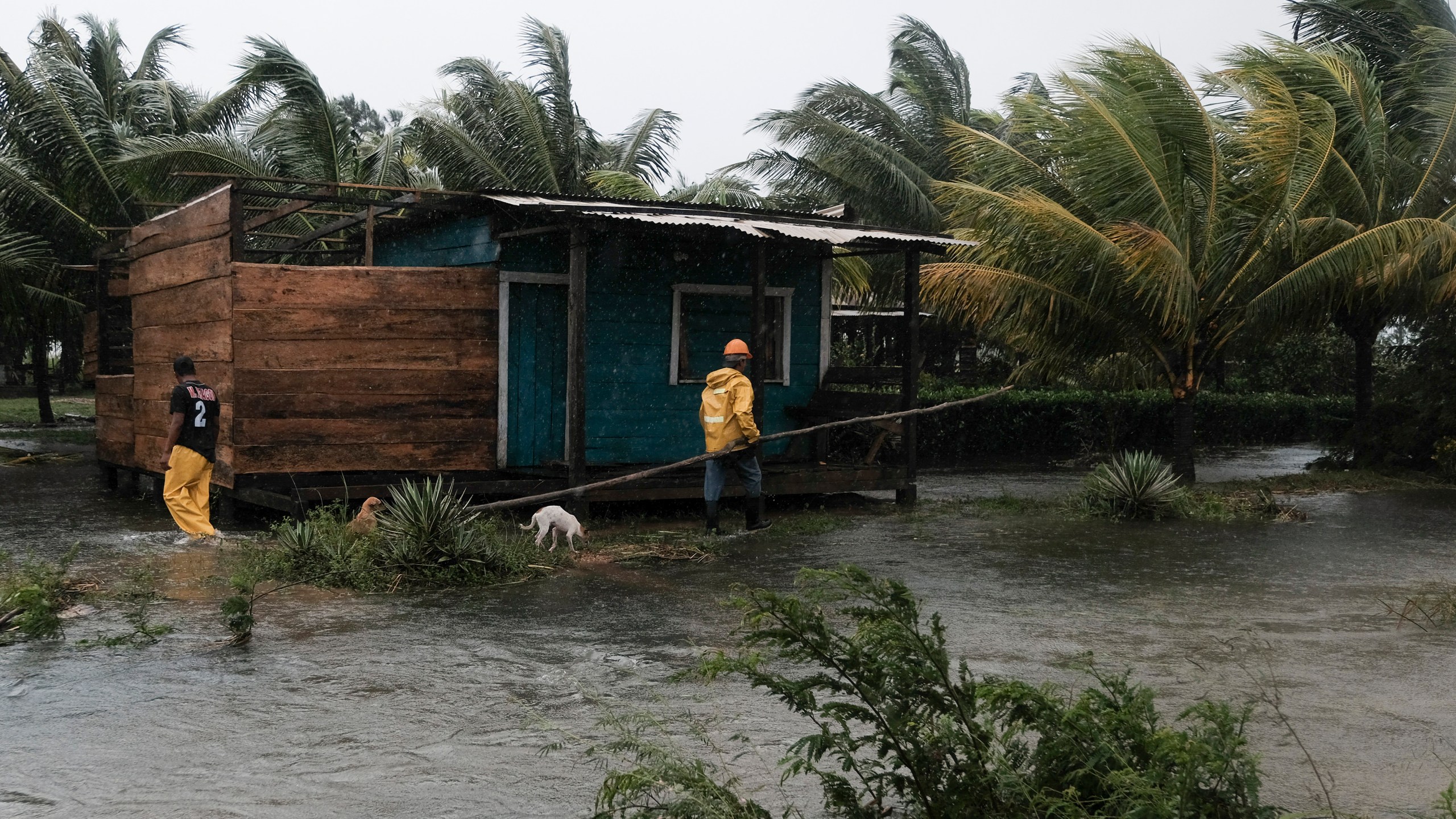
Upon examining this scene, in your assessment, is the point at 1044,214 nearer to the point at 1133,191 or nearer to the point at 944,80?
the point at 1133,191

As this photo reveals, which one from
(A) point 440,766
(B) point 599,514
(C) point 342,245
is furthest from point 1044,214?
(A) point 440,766

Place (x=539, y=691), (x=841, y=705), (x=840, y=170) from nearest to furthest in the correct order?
1. (x=841, y=705)
2. (x=539, y=691)
3. (x=840, y=170)

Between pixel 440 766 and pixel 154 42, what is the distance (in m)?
29.5

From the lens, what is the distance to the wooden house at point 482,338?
36.2 ft

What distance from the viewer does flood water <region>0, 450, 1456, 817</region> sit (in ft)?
14.7

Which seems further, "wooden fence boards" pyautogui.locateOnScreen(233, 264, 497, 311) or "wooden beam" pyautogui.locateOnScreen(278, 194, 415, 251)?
"wooden beam" pyautogui.locateOnScreen(278, 194, 415, 251)

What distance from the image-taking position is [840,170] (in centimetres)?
2364

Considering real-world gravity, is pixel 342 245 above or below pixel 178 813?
above

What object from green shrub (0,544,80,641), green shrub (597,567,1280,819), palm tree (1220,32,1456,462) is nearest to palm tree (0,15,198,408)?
green shrub (0,544,80,641)

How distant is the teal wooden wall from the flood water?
9.29ft

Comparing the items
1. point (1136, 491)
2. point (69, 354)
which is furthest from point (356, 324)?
point (69, 354)

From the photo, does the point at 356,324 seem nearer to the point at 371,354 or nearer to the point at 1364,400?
the point at 371,354

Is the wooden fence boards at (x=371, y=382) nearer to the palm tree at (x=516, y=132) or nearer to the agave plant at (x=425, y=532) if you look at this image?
the agave plant at (x=425, y=532)

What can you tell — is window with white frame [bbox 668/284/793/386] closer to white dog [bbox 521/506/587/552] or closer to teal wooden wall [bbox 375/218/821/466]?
teal wooden wall [bbox 375/218/821/466]
